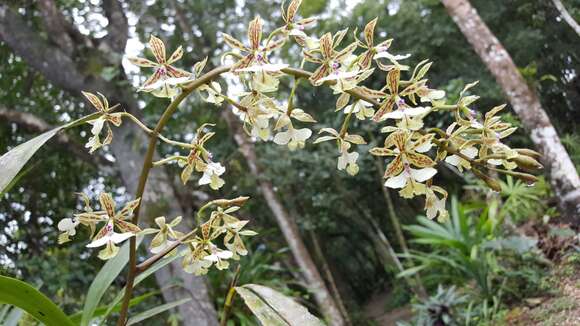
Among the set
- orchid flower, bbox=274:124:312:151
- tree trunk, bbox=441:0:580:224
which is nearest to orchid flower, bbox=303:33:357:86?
orchid flower, bbox=274:124:312:151

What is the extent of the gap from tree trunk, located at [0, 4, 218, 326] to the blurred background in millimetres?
11

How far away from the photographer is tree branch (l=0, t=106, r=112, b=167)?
379 cm

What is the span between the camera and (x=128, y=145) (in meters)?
3.45

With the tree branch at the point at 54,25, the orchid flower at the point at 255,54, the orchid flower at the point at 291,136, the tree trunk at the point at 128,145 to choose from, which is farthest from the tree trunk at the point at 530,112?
the orchid flower at the point at 255,54

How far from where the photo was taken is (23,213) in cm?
471

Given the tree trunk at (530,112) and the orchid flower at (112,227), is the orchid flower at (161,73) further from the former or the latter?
the tree trunk at (530,112)

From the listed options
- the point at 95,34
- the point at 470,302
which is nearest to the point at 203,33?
the point at 95,34

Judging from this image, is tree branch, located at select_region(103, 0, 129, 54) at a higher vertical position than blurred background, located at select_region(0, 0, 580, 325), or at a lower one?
higher

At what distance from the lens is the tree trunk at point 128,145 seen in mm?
3125

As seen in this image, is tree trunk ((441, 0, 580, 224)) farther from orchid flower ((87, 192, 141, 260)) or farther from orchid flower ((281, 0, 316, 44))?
orchid flower ((87, 192, 141, 260))

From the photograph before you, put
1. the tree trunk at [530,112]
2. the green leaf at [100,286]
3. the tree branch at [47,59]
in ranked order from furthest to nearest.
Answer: the tree branch at [47,59] → the tree trunk at [530,112] → the green leaf at [100,286]

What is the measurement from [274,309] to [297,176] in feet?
13.3

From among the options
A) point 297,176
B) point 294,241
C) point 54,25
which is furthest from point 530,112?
point 54,25

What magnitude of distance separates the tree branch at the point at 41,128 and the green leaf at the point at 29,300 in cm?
311
